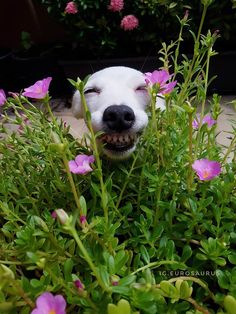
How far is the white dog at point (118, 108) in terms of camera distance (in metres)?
0.68

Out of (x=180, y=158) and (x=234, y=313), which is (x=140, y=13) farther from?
(x=234, y=313)

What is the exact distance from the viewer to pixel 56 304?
0.35 metres

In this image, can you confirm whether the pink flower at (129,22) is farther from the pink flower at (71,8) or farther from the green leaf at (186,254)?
the green leaf at (186,254)

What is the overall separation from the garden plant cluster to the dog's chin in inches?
0.9

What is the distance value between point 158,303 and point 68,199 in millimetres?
225

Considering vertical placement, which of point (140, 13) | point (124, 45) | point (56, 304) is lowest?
point (124, 45)

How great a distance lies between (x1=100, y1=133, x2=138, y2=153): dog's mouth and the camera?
0.69m

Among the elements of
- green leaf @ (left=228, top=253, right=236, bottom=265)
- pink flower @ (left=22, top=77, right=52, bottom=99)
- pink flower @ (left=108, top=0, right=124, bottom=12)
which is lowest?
pink flower @ (left=108, top=0, right=124, bottom=12)

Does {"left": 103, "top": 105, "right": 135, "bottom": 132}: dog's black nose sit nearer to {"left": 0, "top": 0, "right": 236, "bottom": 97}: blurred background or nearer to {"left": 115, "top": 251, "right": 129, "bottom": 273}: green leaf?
{"left": 115, "top": 251, "right": 129, "bottom": 273}: green leaf

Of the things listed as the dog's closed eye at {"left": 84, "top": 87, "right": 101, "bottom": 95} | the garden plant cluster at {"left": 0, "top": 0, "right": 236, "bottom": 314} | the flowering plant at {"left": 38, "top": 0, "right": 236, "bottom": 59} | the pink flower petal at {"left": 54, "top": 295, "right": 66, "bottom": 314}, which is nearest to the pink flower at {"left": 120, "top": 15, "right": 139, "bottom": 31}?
the flowering plant at {"left": 38, "top": 0, "right": 236, "bottom": 59}

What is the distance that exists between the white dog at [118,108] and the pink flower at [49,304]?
0.32 meters

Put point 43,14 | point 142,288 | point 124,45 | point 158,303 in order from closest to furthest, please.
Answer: point 142,288, point 158,303, point 124,45, point 43,14

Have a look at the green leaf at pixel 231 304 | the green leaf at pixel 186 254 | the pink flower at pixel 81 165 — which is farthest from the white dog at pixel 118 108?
the green leaf at pixel 231 304

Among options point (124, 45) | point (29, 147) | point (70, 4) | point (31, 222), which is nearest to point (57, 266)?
point (31, 222)
